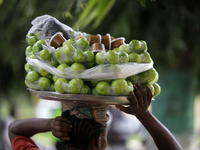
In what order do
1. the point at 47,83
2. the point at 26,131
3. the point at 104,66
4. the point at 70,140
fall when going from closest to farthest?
the point at 104,66
the point at 47,83
the point at 70,140
the point at 26,131

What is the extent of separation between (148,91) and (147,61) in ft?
0.57

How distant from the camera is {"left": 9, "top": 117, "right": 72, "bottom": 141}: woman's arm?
1.43 meters

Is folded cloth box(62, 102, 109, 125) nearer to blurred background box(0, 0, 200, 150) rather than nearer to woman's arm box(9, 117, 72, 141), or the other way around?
woman's arm box(9, 117, 72, 141)

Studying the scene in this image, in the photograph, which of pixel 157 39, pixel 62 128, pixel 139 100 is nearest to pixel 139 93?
→ pixel 139 100

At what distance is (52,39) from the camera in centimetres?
144

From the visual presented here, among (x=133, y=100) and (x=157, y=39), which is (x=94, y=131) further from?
(x=157, y=39)

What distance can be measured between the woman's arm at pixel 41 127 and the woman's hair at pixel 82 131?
0.16ft

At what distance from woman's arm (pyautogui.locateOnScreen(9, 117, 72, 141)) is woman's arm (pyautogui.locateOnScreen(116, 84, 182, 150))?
1.16 feet

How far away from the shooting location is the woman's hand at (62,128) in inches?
55.9

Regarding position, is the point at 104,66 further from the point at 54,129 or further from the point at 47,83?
the point at 54,129

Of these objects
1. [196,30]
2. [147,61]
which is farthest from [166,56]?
[147,61]

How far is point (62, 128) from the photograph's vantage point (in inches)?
55.8

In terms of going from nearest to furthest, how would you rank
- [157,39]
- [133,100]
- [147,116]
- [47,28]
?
[133,100] < [147,116] < [47,28] < [157,39]

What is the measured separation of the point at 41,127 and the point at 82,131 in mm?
363
